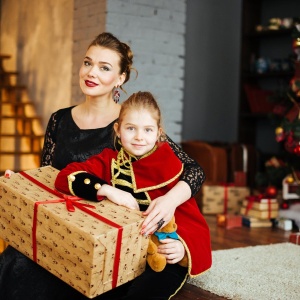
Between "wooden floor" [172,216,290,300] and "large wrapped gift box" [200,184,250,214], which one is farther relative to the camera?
"large wrapped gift box" [200,184,250,214]

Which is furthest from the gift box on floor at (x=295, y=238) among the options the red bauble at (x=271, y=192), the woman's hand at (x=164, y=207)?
the woman's hand at (x=164, y=207)

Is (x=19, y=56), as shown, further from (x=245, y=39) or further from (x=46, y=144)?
(x=46, y=144)

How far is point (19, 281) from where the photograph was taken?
190 centimetres

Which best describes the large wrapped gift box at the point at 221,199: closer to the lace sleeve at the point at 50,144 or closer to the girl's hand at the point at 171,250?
the lace sleeve at the point at 50,144

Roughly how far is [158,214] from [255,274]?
3.03 feet

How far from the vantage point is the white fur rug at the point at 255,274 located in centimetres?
213

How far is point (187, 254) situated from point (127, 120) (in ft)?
1.57

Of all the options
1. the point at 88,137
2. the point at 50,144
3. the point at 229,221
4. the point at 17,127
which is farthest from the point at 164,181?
the point at 17,127

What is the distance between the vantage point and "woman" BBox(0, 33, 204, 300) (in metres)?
1.89

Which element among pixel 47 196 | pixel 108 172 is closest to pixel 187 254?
pixel 108 172

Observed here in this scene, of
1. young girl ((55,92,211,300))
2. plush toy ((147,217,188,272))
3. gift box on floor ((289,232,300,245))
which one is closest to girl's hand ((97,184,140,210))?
young girl ((55,92,211,300))

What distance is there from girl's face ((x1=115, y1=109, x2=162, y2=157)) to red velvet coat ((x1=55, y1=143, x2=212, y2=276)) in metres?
0.05

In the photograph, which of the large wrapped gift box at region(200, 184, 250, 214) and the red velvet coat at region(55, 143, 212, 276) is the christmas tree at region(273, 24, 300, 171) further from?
the red velvet coat at region(55, 143, 212, 276)

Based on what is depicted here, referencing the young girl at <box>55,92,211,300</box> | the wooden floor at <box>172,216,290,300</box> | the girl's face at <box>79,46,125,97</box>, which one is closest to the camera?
the young girl at <box>55,92,211,300</box>
